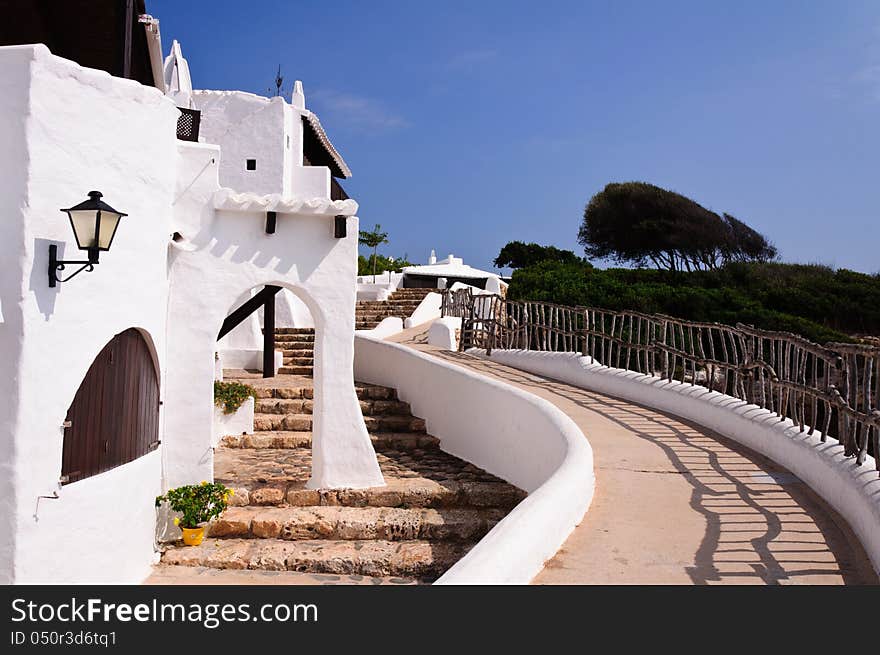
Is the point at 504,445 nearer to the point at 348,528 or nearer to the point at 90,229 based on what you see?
the point at 348,528

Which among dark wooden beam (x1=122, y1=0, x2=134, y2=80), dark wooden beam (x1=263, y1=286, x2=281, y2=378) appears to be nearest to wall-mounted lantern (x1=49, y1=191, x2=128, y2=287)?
dark wooden beam (x1=122, y1=0, x2=134, y2=80)

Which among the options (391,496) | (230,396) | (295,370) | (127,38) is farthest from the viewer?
(295,370)

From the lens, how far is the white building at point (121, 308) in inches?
210

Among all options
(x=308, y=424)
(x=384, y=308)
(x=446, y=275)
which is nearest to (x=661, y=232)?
(x=446, y=275)

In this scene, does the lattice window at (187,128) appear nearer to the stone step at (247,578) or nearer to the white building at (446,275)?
the stone step at (247,578)

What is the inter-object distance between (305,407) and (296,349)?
5385mm

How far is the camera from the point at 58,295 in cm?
554

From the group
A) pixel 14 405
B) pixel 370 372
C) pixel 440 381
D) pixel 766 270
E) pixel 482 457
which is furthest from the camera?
pixel 766 270

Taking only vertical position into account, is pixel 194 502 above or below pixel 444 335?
below

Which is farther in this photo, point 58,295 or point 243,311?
point 243,311

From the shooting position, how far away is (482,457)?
367 inches

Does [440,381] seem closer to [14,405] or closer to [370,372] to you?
[370,372]
